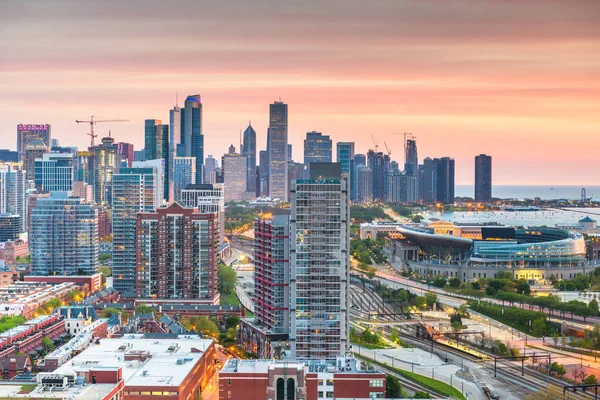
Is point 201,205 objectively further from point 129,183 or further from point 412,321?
point 412,321

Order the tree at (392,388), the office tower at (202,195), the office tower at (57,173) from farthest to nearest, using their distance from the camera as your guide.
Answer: the office tower at (57,173) < the office tower at (202,195) < the tree at (392,388)

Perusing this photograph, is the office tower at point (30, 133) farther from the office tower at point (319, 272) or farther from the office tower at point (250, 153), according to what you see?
the office tower at point (319, 272)

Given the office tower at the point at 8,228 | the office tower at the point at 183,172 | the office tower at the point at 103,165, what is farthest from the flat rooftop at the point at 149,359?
the office tower at the point at 183,172

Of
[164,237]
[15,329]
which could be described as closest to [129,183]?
[164,237]

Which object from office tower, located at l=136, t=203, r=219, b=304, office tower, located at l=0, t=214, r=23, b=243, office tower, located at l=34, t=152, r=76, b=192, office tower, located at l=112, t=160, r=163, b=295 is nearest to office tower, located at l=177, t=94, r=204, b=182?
office tower, located at l=34, t=152, r=76, b=192

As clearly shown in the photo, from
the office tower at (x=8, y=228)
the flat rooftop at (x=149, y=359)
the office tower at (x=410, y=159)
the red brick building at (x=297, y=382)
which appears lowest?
the flat rooftop at (x=149, y=359)

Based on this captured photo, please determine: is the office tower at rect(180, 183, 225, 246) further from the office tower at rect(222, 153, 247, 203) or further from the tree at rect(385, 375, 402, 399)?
the office tower at rect(222, 153, 247, 203)

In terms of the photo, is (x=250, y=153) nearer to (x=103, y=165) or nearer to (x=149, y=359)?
(x=103, y=165)
